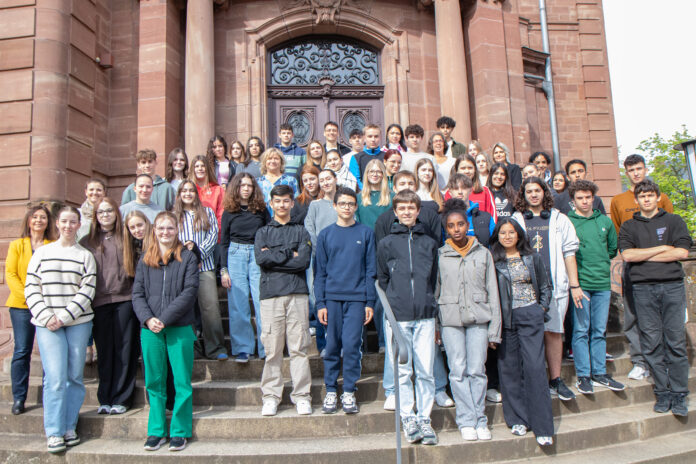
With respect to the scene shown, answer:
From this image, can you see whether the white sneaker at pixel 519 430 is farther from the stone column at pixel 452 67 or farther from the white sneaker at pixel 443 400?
the stone column at pixel 452 67

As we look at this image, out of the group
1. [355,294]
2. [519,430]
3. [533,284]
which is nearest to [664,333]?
[533,284]

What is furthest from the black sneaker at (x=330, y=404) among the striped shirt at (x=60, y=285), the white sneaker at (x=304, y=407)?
the striped shirt at (x=60, y=285)

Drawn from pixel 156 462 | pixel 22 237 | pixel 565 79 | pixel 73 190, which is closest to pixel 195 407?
pixel 156 462

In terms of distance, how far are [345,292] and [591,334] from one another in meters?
2.48

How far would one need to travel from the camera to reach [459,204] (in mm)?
4547

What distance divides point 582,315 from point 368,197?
7.81ft

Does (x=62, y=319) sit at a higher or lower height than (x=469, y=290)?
lower

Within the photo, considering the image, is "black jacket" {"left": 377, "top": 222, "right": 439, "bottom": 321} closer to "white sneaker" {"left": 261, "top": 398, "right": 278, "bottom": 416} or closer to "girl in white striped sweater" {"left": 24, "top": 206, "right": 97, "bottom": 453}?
"white sneaker" {"left": 261, "top": 398, "right": 278, "bottom": 416}

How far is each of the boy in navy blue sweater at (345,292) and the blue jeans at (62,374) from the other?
6.63 ft

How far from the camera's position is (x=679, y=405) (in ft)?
15.1

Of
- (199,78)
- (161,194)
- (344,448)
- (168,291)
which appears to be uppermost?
(199,78)

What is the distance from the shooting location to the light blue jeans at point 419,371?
157 inches

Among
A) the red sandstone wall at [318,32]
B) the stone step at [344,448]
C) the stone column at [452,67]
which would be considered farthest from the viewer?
the red sandstone wall at [318,32]

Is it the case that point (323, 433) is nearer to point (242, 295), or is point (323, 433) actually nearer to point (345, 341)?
point (345, 341)
